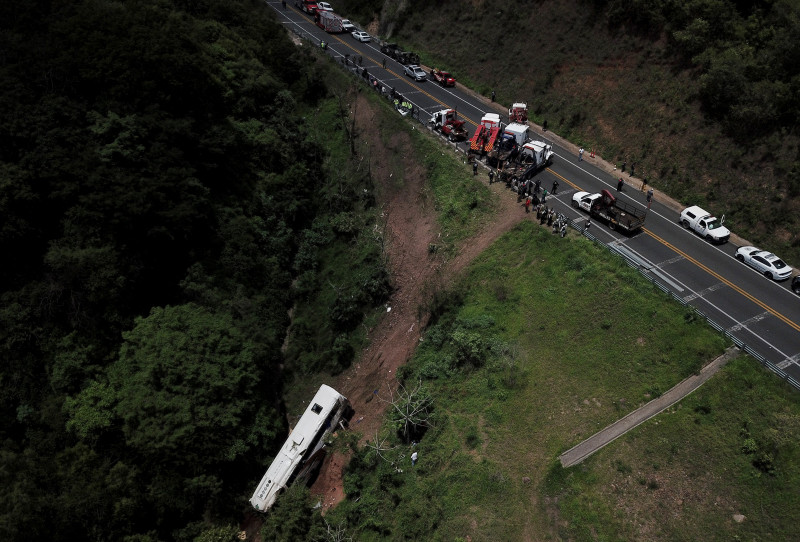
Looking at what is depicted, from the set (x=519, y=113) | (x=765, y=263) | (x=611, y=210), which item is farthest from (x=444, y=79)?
A: (x=765, y=263)

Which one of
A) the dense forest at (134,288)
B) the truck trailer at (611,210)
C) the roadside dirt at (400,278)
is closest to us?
the dense forest at (134,288)

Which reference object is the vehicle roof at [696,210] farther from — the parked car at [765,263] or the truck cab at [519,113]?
the truck cab at [519,113]

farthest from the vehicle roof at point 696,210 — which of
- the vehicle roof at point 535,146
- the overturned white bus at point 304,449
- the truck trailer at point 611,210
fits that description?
the overturned white bus at point 304,449

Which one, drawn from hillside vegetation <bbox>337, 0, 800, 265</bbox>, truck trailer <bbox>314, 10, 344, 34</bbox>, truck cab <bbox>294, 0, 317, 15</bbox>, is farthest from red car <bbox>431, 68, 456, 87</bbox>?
truck cab <bbox>294, 0, 317, 15</bbox>

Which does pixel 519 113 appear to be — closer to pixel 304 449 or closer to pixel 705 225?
pixel 705 225

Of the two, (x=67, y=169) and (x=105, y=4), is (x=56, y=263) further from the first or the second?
(x=105, y=4)

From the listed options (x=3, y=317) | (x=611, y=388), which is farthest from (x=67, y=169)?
(x=611, y=388)

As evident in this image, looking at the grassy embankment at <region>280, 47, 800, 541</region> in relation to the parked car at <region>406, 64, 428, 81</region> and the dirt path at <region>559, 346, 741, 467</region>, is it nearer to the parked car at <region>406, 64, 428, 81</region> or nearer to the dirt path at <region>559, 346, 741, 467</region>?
the dirt path at <region>559, 346, 741, 467</region>
